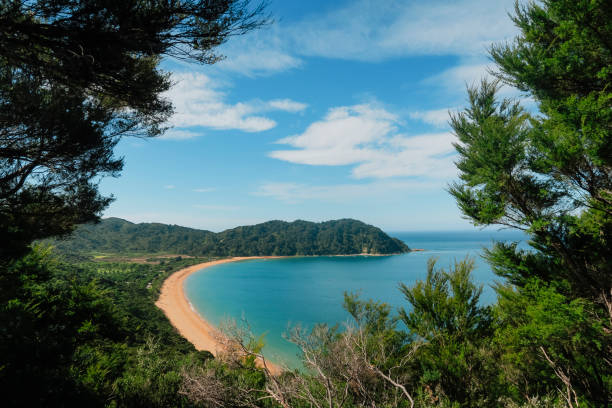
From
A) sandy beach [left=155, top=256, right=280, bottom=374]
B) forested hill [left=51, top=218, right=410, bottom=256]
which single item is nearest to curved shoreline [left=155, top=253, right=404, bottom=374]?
sandy beach [left=155, top=256, right=280, bottom=374]

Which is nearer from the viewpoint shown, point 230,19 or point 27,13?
point 27,13

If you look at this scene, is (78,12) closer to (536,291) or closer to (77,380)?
(77,380)

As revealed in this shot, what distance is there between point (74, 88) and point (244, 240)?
9632 cm

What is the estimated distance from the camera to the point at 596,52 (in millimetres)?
4402

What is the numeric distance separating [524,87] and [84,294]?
46.0ft

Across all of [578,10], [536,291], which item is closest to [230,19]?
[578,10]

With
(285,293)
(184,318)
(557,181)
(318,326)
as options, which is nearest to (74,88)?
(318,326)

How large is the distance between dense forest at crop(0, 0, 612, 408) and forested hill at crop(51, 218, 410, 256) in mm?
86411

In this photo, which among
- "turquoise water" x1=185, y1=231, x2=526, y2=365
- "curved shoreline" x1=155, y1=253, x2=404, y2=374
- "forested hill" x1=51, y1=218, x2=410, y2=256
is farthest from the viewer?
"forested hill" x1=51, y1=218, x2=410, y2=256

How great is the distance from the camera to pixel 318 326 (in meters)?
6.16

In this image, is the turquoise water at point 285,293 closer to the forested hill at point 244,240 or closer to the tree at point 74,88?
the tree at point 74,88

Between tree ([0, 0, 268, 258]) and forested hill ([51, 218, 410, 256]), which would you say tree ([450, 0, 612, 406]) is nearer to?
tree ([0, 0, 268, 258])

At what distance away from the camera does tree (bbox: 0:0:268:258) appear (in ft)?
9.46

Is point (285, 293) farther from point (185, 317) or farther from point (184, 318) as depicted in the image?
point (184, 318)
